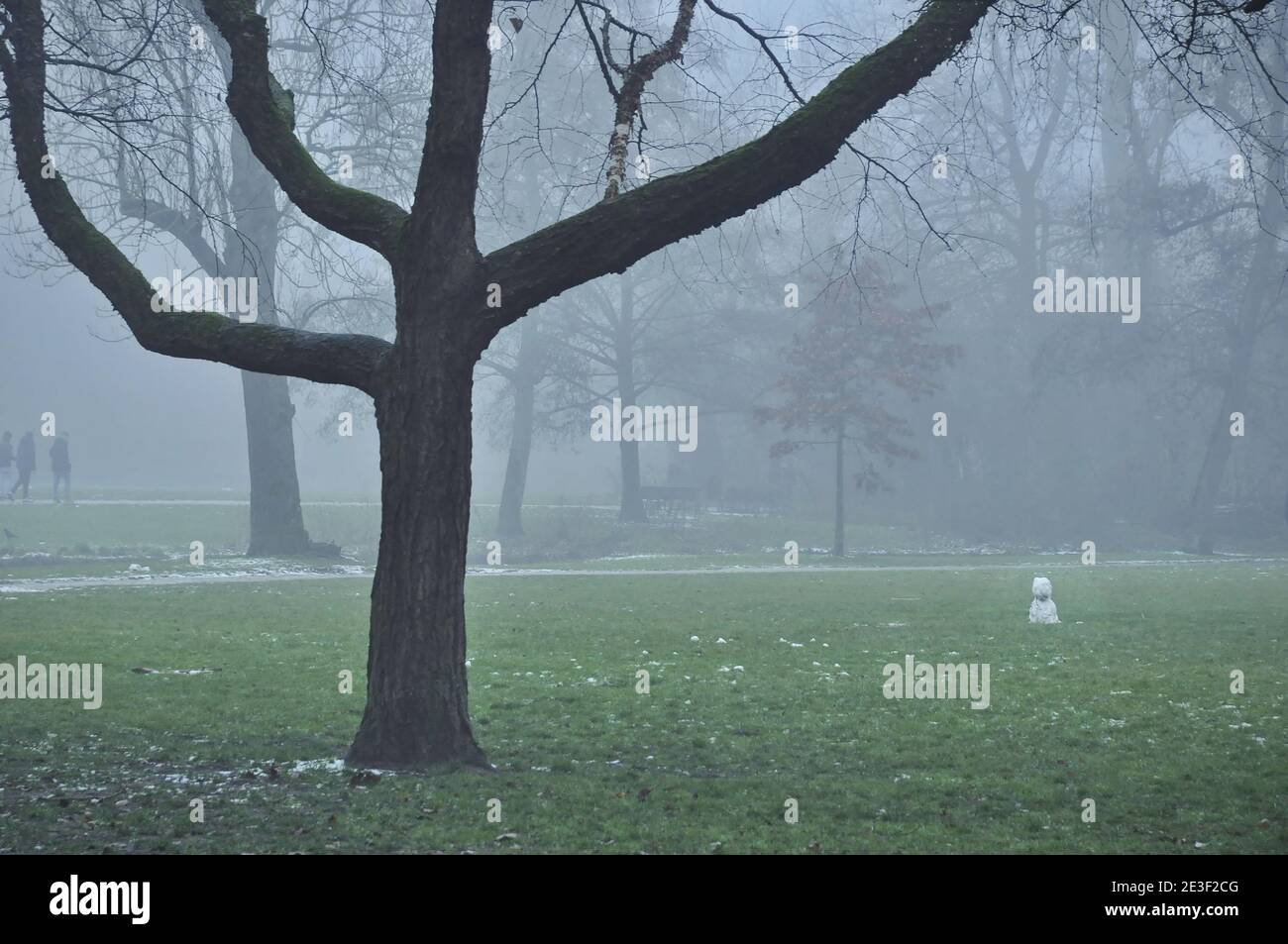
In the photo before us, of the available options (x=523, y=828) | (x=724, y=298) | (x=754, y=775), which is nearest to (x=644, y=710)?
(x=754, y=775)

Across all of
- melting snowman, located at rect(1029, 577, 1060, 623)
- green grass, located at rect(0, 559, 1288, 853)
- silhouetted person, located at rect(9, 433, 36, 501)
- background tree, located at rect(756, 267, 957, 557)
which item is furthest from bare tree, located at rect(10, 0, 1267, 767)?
silhouetted person, located at rect(9, 433, 36, 501)

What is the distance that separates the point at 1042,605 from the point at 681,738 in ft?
30.4

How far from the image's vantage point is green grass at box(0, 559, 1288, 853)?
7211 mm

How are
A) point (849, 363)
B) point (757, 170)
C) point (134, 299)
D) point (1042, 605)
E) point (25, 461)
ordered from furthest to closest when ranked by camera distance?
1. point (25, 461)
2. point (849, 363)
3. point (1042, 605)
4. point (134, 299)
5. point (757, 170)

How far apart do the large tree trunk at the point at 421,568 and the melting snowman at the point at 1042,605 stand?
10.9 m

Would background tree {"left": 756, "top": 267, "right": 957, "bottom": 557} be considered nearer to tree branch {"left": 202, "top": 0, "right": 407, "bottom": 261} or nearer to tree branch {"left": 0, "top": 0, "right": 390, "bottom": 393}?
tree branch {"left": 202, "top": 0, "right": 407, "bottom": 261}

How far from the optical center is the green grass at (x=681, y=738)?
7211 millimetres

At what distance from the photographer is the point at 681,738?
10094 millimetres

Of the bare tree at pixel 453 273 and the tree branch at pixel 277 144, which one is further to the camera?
the tree branch at pixel 277 144

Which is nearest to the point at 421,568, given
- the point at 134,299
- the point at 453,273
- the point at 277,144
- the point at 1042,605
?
the point at 453,273

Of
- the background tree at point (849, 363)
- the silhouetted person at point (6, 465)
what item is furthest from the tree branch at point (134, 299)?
the silhouetted person at point (6, 465)

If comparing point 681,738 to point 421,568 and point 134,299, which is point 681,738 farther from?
point 134,299

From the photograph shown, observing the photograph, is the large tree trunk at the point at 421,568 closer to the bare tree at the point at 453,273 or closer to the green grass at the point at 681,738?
the bare tree at the point at 453,273

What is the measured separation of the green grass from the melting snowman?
354 mm
